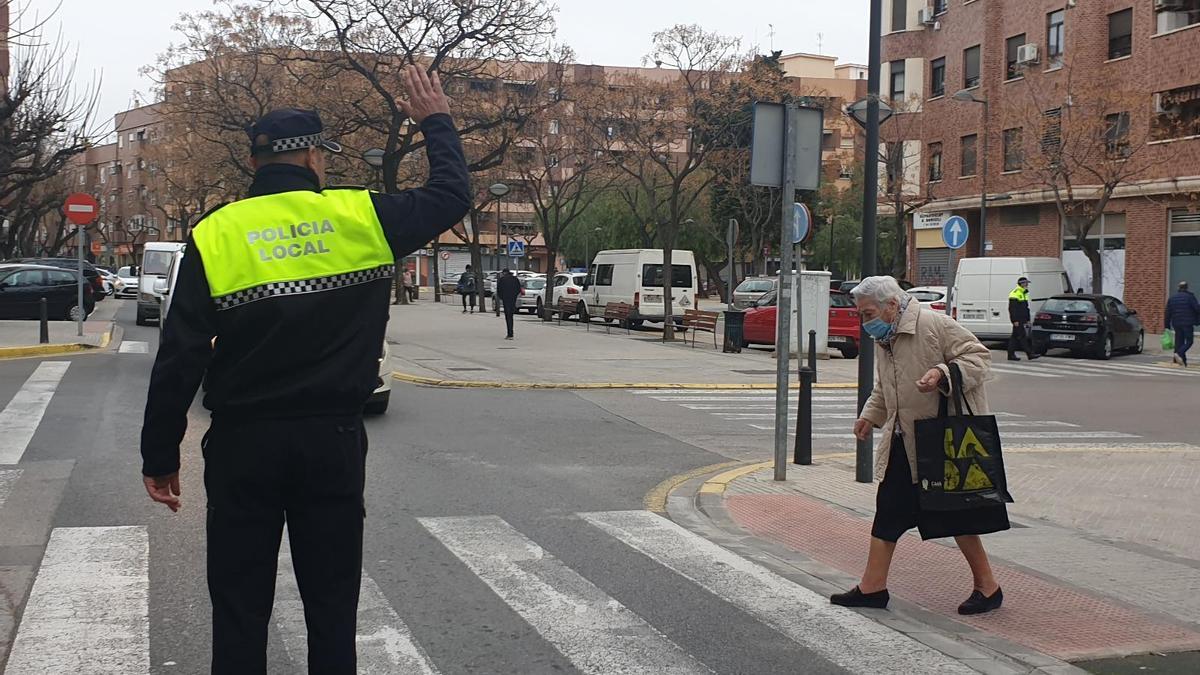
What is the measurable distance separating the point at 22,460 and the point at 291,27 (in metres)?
24.4

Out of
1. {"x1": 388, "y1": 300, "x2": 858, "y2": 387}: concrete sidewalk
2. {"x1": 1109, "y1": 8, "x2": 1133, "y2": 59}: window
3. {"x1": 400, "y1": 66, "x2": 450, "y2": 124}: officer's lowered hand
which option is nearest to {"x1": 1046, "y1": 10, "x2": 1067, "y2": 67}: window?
{"x1": 1109, "y1": 8, "x2": 1133, "y2": 59}: window

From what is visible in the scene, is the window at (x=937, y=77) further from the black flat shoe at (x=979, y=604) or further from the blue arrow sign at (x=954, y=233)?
the black flat shoe at (x=979, y=604)

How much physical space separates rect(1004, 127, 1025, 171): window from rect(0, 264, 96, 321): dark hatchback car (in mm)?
27587

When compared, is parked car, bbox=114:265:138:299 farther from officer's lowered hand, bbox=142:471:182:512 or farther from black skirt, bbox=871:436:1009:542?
officer's lowered hand, bbox=142:471:182:512

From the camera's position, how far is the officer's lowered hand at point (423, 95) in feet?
11.4

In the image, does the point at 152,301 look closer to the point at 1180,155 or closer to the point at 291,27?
the point at 291,27

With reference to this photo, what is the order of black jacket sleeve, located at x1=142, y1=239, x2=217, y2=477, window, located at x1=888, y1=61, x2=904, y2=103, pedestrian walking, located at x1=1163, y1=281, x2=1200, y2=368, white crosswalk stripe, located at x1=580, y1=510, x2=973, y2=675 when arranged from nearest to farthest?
black jacket sleeve, located at x1=142, y1=239, x2=217, y2=477
white crosswalk stripe, located at x1=580, y1=510, x2=973, y2=675
pedestrian walking, located at x1=1163, y1=281, x2=1200, y2=368
window, located at x1=888, y1=61, x2=904, y2=103

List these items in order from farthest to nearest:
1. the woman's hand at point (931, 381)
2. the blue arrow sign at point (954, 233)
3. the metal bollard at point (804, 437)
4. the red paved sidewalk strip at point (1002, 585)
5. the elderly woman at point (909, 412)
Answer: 1. the blue arrow sign at point (954, 233)
2. the metal bollard at point (804, 437)
3. the elderly woman at point (909, 412)
4. the woman's hand at point (931, 381)
5. the red paved sidewalk strip at point (1002, 585)

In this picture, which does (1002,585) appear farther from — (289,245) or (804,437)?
(289,245)

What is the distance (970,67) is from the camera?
44031 millimetres

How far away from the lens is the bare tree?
32.5 meters

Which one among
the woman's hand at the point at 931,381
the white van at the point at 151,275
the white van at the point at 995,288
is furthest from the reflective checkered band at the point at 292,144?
the white van at the point at 151,275

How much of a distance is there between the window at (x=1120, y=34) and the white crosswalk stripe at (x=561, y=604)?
34364 mm

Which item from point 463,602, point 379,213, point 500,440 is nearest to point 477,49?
point 500,440
